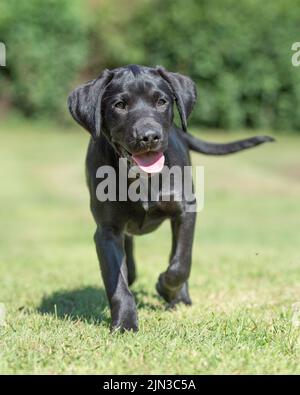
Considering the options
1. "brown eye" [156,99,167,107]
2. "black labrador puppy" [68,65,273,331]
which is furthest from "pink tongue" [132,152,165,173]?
"brown eye" [156,99,167,107]

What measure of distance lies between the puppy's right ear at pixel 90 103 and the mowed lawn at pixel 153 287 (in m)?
1.17

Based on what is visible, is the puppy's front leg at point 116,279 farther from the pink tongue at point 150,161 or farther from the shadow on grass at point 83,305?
the pink tongue at point 150,161

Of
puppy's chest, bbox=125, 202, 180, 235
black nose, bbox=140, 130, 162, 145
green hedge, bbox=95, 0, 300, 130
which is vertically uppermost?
green hedge, bbox=95, 0, 300, 130

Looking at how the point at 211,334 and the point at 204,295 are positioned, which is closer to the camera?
the point at 211,334

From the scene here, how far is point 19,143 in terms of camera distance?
2227 cm

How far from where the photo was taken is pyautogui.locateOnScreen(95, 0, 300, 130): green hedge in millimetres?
24703

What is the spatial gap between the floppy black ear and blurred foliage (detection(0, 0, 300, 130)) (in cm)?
2008

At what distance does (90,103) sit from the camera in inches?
180

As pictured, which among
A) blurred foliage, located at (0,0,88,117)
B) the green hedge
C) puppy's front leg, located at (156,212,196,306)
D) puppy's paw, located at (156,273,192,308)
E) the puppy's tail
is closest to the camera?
puppy's front leg, located at (156,212,196,306)

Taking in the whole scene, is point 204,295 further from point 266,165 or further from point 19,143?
point 19,143

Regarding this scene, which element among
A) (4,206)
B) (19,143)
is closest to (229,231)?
(4,206)

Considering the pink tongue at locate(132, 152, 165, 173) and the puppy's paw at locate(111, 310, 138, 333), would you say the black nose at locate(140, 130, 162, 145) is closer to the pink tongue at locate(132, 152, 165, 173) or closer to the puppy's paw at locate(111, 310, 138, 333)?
the pink tongue at locate(132, 152, 165, 173)

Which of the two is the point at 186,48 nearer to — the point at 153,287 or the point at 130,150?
the point at 153,287
